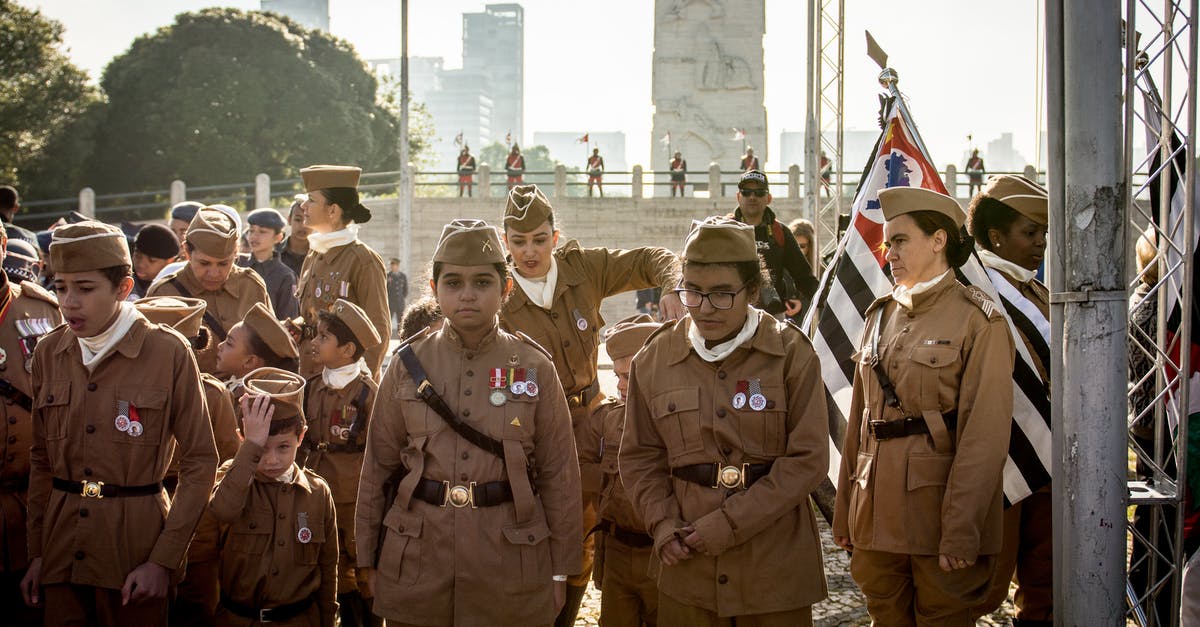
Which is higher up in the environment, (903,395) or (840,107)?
(840,107)

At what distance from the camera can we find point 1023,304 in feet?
15.3

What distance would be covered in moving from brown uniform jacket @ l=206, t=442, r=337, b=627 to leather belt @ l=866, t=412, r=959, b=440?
2.29 metres

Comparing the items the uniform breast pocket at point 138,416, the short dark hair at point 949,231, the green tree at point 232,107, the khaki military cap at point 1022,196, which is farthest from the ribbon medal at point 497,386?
the green tree at point 232,107

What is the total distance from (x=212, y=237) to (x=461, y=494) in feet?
9.51

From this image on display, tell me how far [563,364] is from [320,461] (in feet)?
4.01

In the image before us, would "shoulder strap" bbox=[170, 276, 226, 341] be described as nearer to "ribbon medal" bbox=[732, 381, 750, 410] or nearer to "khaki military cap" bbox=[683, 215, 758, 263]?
"khaki military cap" bbox=[683, 215, 758, 263]

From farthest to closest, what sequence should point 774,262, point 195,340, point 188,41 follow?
point 188,41
point 774,262
point 195,340

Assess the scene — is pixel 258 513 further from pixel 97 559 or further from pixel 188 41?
pixel 188 41

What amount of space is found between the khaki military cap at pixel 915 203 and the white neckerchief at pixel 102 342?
2938mm

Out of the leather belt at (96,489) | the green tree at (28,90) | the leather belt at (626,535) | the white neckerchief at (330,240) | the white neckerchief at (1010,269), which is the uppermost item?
the green tree at (28,90)

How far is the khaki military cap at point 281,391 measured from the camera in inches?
165

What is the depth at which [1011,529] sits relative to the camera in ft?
14.2

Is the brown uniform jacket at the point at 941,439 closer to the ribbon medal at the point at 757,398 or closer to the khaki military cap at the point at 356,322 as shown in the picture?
the ribbon medal at the point at 757,398

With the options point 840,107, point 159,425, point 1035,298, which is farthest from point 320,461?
point 840,107
